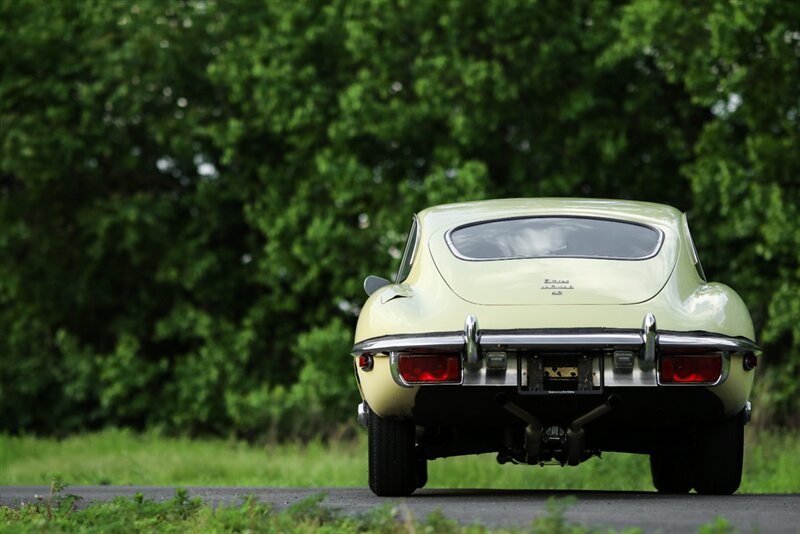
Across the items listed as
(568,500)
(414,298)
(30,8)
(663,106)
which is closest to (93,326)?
(30,8)

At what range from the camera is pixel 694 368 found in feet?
23.6

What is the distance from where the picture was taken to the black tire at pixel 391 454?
785cm

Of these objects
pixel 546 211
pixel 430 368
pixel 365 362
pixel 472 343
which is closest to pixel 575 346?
pixel 472 343

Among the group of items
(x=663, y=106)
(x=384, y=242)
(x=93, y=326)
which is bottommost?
(x=93, y=326)

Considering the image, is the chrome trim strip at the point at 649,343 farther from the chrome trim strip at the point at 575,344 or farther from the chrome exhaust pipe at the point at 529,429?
the chrome exhaust pipe at the point at 529,429

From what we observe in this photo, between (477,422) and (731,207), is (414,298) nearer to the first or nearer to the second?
(477,422)

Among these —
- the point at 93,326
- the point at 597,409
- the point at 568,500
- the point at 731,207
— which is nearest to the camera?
the point at 568,500

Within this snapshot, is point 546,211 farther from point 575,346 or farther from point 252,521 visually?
point 252,521

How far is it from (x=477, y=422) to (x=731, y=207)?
14282mm

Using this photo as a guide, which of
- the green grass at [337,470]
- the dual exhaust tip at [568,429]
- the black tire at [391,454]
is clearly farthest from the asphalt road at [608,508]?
the green grass at [337,470]

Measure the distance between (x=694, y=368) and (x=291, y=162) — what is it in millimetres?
17885

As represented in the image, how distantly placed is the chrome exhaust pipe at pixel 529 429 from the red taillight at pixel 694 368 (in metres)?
0.75

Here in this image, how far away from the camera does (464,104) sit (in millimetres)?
22891

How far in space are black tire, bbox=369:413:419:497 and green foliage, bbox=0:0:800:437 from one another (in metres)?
13.1
